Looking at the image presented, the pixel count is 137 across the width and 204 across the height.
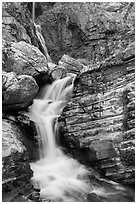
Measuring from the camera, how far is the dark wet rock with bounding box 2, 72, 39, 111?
9023 mm

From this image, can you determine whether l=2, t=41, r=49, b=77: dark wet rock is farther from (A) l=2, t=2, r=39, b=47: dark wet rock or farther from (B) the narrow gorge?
(A) l=2, t=2, r=39, b=47: dark wet rock

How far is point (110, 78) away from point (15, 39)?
8774 millimetres

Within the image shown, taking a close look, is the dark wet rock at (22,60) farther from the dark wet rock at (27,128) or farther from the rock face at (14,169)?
the rock face at (14,169)

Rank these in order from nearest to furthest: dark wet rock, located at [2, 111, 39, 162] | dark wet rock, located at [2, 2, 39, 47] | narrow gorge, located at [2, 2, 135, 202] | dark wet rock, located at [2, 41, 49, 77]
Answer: narrow gorge, located at [2, 2, 135, 202], dark wet rock, located at [2, 111, 39, 162], dark wet rock, located at [2, 41, 49, 77], dark wet rock, located at [2, 2, 39, 47]

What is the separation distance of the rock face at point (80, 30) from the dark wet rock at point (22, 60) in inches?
389

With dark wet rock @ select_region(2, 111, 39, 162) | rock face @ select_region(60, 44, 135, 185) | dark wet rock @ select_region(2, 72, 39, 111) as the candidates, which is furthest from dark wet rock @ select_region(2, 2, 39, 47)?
rock face @ select_region(60, 44, 135, 185)

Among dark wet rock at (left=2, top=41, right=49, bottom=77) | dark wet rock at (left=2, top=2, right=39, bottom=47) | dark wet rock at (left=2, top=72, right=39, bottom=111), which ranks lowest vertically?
dark wet rock at (left=2, top=72, right=39, bottom=111)

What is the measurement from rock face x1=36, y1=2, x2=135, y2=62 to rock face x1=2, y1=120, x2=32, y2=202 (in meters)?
15.8

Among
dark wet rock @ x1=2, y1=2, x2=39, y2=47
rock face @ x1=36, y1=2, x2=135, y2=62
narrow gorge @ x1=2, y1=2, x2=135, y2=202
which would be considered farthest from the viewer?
rock face @ x1=36, y1=2, x2=135, y2=62

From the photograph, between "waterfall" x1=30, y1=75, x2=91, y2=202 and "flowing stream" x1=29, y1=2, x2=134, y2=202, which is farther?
"waterfall" x1=30, y1=75, x2=91, y2=202

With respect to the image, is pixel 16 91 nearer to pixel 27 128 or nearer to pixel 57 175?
pixel 27 128

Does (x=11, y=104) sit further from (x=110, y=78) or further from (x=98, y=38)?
(x=98, y=38)

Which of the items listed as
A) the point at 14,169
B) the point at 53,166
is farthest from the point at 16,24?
the point at 14,169

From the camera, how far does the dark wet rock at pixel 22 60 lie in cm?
1199
